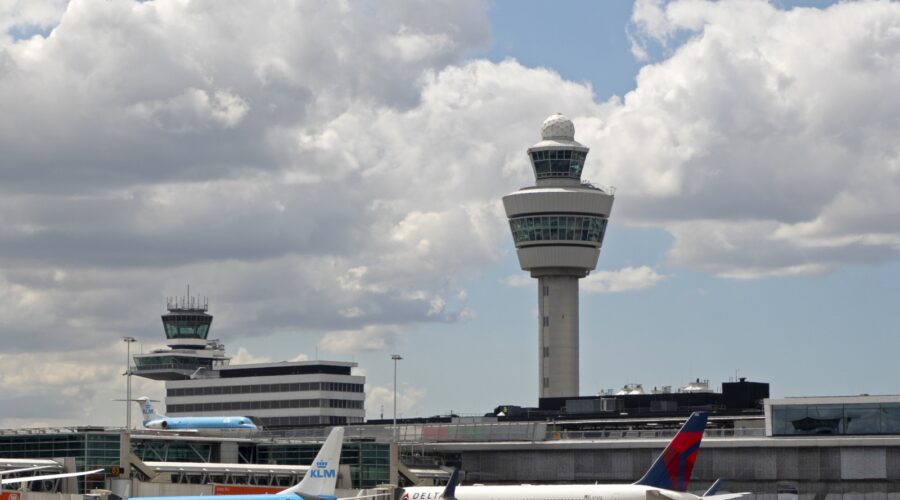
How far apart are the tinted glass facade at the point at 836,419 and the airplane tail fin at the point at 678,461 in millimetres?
39126

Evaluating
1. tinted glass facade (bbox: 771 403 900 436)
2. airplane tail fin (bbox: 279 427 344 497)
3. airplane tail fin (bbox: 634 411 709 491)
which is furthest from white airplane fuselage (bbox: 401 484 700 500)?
tinted glass facade (bbox: 771 403 900 436)

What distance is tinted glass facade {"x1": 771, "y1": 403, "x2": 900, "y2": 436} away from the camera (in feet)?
400

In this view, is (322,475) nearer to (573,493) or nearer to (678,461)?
(573,493)

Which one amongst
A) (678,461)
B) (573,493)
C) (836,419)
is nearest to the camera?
(573,493)

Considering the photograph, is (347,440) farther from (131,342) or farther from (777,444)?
(777,444)

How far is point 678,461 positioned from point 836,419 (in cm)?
4131

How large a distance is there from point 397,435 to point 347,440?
18.3 metres

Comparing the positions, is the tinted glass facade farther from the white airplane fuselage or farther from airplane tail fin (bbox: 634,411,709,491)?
the white airplane fuselage


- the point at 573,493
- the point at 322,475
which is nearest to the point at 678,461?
the point at 573,493

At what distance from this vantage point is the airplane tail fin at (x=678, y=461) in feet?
287

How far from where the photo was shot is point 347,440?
137 m

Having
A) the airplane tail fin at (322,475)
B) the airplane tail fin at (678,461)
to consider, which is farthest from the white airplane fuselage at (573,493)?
the airplane tail fin at (322,475)

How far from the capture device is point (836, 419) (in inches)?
4902

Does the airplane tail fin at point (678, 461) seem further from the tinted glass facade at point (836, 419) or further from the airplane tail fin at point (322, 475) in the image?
Answer: the tinted glass facade at point (836, 419)
